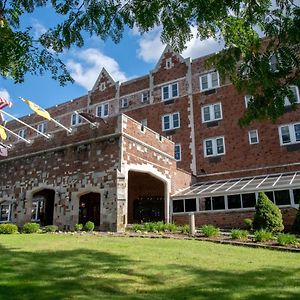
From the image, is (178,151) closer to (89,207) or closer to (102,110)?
(89,207)

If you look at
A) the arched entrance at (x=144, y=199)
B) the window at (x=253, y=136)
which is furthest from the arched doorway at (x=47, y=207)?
the window at (x=253, y=136)

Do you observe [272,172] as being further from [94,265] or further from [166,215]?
[94,265]

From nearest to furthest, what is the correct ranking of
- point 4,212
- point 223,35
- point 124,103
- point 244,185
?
1. point 223,35
2. point 244,185
3. point 4,212
4. point 124,103

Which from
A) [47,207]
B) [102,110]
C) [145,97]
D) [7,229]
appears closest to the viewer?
[7,229]

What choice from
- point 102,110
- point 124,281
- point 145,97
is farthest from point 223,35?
point 102,110

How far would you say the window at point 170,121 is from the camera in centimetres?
3331

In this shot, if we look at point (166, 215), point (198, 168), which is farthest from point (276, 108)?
point (198, 168)

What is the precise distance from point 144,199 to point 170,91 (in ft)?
37.7

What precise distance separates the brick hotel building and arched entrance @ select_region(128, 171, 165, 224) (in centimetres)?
8

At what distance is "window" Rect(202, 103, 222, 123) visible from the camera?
102ft

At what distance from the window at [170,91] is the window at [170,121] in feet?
6.30

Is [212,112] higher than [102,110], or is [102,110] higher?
[102,110]

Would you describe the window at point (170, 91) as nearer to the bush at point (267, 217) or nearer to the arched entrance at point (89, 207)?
the arched entrance at point (89, 207)

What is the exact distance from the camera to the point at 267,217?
19.2 metres
